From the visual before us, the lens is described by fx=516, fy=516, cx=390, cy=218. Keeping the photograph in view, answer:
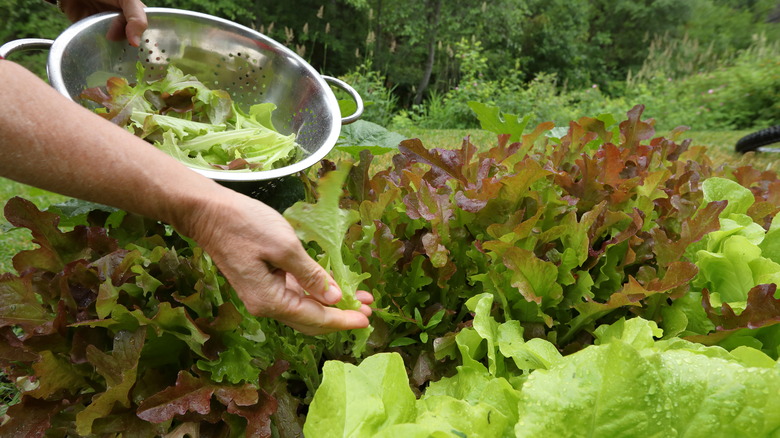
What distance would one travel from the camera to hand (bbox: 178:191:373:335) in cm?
78

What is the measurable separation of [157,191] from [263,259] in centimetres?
19

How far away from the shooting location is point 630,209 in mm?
1306

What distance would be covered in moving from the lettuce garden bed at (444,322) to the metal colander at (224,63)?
445 mm

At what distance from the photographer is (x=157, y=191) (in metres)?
0.77

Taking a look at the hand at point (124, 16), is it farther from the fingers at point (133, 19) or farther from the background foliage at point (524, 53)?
the background foliage at point (524, 53)

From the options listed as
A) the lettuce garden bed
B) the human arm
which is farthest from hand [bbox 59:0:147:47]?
the human arm

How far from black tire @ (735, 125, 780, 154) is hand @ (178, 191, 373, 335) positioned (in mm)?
4064

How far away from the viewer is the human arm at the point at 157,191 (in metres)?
0.71

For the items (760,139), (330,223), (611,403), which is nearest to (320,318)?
(330,223)

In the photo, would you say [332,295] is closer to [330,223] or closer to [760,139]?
[330,223]

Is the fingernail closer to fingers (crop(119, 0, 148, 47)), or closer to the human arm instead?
the human arm

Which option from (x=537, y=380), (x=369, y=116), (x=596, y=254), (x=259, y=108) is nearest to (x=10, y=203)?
(x=259, y=108)

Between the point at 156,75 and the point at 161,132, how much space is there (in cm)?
46

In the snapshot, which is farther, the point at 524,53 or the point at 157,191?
the point at 524,53
